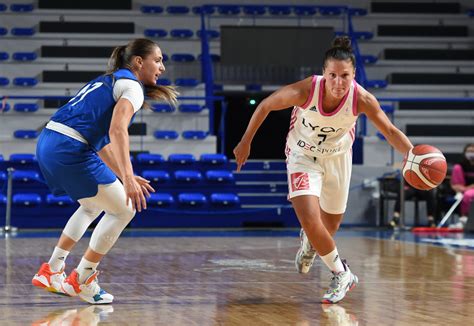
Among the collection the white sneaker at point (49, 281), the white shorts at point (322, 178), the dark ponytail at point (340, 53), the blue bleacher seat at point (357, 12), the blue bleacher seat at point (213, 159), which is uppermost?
the blue bleacher seat at point (357, 12)

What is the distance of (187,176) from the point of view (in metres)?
14.4

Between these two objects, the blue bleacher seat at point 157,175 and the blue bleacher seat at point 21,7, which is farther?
the blue bleacher seat at point 21,7

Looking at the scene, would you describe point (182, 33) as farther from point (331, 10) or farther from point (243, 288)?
point (243, 288)

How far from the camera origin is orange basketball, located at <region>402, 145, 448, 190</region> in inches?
192

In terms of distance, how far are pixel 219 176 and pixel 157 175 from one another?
1041mm

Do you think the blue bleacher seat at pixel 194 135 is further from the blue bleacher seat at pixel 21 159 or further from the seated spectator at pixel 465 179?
the seated spectator at pixel 465 179

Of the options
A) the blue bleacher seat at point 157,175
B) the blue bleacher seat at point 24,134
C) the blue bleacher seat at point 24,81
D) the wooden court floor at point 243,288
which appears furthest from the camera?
the blue bleacher seat at point 24,81

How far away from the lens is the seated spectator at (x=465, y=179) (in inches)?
507

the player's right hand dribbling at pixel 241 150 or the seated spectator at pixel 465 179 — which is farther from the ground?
the player's right hand dribbling at pixel 241 150

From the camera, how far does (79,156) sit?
173 inches

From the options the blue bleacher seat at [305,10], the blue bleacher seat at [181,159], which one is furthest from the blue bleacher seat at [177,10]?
the blue bleacher seat at [181,159]

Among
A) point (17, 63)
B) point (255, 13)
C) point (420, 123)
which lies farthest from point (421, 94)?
point (17, 63)

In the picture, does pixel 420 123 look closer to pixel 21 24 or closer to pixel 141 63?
pixel 21 24

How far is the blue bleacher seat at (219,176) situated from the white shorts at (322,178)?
899 centimetres
